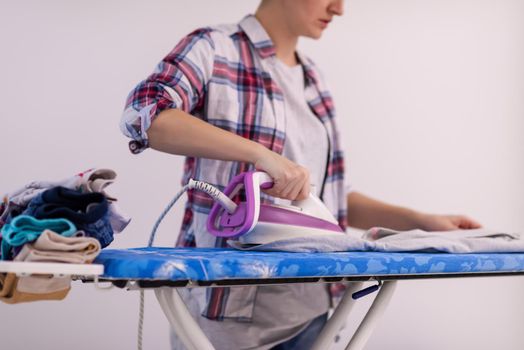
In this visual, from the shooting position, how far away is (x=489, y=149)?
132 inches

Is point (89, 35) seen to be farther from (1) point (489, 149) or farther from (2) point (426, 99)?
(1) point (489, 149)

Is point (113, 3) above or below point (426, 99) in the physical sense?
above

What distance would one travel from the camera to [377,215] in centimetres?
204

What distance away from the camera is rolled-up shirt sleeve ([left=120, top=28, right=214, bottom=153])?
146 cm

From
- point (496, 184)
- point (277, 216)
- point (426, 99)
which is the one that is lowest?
point (496, 184)

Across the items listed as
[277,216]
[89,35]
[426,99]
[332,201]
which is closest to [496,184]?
[426,99]

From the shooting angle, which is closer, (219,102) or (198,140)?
(198,140)

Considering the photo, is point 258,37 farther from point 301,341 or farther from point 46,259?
point 46,259

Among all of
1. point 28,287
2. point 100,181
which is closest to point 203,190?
point 100,181

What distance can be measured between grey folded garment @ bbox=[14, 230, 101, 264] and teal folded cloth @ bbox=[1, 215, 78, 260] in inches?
0.6

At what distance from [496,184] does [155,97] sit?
2297 mm

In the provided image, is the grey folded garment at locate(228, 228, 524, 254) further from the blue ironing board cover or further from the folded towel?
the folded towel

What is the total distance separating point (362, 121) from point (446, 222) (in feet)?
4.39

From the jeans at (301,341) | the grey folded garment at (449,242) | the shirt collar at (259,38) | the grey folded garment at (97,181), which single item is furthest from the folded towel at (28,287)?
the shirt collar at (259,38)
